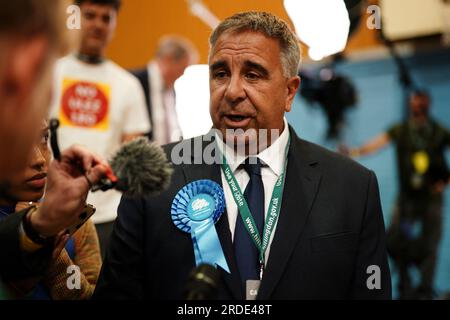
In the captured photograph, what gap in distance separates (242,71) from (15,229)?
95 centimetres

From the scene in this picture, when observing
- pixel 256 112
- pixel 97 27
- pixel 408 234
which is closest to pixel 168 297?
pixel 256 112

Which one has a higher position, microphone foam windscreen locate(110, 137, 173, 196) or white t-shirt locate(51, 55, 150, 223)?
white t-shirt locate(51, 55, 150, 223)

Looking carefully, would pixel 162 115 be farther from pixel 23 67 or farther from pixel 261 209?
pixel 23 67

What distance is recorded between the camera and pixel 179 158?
2.21 m

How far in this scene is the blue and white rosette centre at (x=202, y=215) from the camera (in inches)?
77.4

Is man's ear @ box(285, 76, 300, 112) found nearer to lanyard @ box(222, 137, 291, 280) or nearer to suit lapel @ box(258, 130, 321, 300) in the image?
suit lapel @ box(258, 130, 321, 300)

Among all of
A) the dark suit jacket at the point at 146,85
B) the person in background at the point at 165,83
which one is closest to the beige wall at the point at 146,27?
the person in background at the point at 165,83

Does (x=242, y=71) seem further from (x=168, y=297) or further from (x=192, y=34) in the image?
(x=192, y=34)

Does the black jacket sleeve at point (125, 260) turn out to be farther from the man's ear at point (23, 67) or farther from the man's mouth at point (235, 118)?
the man's ear at point (23, 67)

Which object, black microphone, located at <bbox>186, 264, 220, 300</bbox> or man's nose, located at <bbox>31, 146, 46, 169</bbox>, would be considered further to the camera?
man's nose, located at <bbox>31, 146, 46, 169</bbox>

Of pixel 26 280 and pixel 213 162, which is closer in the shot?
pixel 26 280

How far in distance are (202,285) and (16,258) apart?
1.99 ft

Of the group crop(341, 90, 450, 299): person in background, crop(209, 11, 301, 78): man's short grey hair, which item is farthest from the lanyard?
crop(341, 90, 450, 299): person in background

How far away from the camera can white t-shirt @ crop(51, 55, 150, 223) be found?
3650 millimetres
